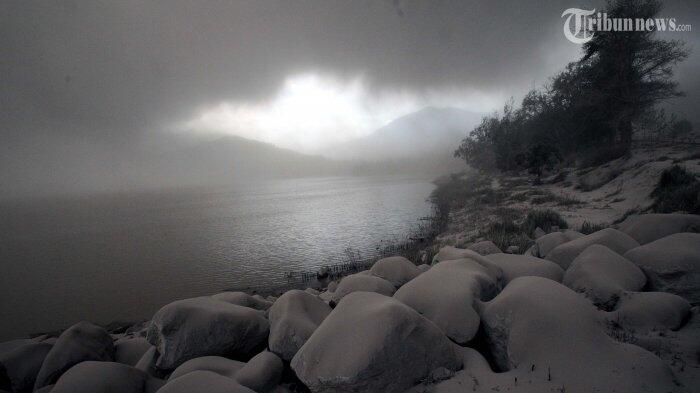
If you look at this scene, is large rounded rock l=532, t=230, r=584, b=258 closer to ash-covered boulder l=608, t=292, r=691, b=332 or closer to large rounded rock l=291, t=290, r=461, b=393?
ash-covered boulder l=608, t=292, r=691, b=332

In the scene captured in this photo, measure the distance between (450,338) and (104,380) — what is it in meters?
7.62

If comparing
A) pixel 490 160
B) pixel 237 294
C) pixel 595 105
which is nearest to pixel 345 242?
pixel 237 294

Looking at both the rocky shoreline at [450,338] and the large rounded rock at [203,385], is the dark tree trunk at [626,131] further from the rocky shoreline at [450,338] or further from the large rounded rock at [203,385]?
the large rounded rock at [203,385]

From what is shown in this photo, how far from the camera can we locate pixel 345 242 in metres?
31.1

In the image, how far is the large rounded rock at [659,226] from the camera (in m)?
9.62

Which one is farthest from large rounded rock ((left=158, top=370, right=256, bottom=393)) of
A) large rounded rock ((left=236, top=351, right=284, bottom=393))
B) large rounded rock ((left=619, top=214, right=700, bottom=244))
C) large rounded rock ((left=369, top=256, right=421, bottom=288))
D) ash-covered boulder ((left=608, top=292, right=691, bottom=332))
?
large rounded rock ((left=619, top=214, right=700, bottom=244))

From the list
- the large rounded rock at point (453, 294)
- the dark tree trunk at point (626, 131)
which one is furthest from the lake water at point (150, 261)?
the dark tree trunk at point (626, 131)

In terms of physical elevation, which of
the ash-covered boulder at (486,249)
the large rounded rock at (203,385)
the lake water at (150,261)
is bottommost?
the lake water at (150,261)

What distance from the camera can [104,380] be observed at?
20.7 feet

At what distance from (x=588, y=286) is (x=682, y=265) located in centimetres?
207

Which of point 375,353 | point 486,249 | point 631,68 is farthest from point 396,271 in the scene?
point 631,68

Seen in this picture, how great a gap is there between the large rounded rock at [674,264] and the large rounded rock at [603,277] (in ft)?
0.98

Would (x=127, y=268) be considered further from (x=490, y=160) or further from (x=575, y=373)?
(x=490, y=160)

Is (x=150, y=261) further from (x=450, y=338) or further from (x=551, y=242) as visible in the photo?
(x=551, y=242)
